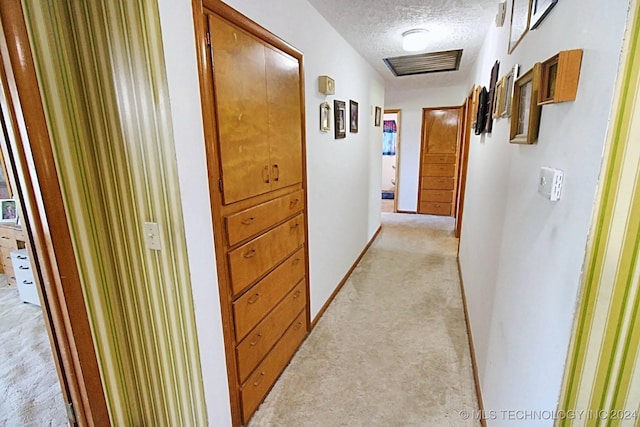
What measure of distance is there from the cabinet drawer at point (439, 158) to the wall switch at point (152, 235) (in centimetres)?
527

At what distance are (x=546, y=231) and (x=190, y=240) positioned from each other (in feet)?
Answer: 3.89

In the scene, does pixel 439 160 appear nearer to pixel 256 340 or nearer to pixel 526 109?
pixel 526 109

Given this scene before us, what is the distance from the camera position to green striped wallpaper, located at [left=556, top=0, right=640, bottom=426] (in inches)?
23.0

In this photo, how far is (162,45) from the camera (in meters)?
0.98

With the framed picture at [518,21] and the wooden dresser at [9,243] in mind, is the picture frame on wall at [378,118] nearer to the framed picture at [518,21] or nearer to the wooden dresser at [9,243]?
the framed picture at [518,21]

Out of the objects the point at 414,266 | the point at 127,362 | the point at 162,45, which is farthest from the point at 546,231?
the point at 414,266

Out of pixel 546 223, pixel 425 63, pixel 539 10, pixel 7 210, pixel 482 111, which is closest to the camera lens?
pixel 546 223

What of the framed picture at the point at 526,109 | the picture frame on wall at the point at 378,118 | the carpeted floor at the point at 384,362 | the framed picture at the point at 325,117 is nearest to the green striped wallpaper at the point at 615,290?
the framed picture at the point at 526,109

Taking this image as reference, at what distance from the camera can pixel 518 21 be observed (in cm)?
144

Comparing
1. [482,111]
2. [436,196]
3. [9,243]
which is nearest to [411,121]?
[436,196]

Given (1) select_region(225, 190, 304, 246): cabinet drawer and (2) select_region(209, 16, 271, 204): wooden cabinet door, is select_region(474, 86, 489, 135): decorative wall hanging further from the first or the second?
(2) select_region(209, 16, 271, 204): wooden cabinet door

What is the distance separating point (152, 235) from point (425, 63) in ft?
11.9

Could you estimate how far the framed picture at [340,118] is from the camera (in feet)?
8.06

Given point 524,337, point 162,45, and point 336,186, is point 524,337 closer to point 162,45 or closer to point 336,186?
point 162,45
